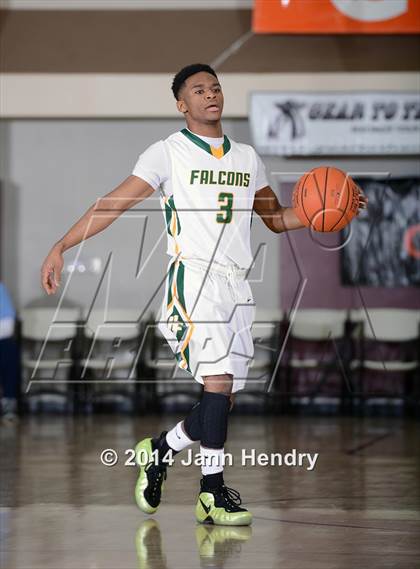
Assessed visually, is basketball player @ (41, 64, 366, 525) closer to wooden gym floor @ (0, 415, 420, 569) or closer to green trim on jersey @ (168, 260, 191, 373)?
green trim on jersey @ (168, 260, 191, 373)

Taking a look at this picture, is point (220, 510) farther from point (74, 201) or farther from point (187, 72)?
point (74, 201)

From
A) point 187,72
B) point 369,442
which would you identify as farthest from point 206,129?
point 369,442

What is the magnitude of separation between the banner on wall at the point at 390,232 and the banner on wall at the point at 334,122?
1.57 feet

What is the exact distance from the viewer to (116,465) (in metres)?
6.49

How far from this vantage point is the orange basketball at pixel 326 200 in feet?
14.6

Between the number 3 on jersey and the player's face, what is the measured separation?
0.33 m

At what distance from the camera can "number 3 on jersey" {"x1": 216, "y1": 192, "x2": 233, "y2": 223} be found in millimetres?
4430

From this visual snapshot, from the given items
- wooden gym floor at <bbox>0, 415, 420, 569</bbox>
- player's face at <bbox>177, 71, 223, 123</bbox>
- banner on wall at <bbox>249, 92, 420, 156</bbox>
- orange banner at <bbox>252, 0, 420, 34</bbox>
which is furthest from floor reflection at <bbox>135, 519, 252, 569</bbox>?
banner on wall at <bbox>249, 92, 420, 156</bbox>

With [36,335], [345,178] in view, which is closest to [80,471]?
[345,178]

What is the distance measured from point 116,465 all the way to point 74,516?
181 cm

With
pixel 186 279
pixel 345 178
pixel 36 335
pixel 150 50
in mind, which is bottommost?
pixel 36 335

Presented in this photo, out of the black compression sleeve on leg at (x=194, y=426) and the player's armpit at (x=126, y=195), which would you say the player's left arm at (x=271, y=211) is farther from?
the black compression sleeve on leg at (x=194, y=426)

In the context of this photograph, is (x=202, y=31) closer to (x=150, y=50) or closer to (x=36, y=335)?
(x=150, y=50)

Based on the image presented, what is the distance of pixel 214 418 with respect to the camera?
444 cm
